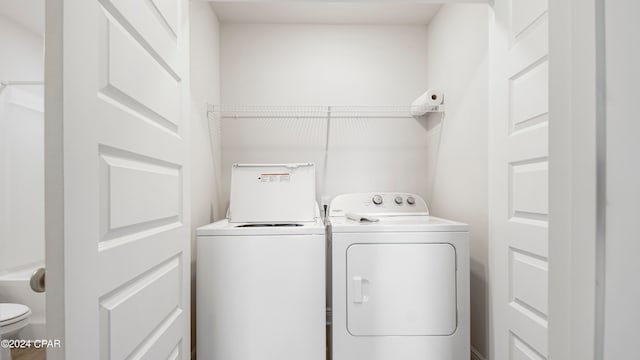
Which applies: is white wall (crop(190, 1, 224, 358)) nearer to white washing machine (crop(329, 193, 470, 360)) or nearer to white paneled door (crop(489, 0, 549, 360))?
white washing machine (crop(329, 193, 470, 360))

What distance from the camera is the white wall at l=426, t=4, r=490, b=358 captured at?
1.78 metres

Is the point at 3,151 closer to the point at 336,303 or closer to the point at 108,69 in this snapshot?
the point at 108,69

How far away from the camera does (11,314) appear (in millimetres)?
1364

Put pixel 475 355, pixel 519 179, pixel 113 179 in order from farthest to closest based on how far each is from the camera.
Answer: pixel 475 355
pixel 519 179
pixel 113 179

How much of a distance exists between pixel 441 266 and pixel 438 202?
2.91 ft

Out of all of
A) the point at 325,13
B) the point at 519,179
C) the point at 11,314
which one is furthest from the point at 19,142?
the point at 519,179

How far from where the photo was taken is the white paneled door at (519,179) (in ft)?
3.75

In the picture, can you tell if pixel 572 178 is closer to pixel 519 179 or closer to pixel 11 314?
pixel 519 179

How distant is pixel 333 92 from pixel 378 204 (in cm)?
107

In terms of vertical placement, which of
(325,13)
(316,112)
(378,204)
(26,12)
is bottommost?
(378,204)

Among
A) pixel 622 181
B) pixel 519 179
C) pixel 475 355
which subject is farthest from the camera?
pixel 475 355

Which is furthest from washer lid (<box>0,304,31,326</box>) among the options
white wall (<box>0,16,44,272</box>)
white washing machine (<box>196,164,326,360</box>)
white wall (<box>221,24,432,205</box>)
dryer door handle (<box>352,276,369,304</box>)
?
dryer door handle (<box>352,276,369,304</box>)

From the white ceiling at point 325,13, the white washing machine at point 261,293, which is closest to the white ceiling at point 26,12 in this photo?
the white ceiling at point 325,13

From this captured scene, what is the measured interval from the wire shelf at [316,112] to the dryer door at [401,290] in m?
1.34
